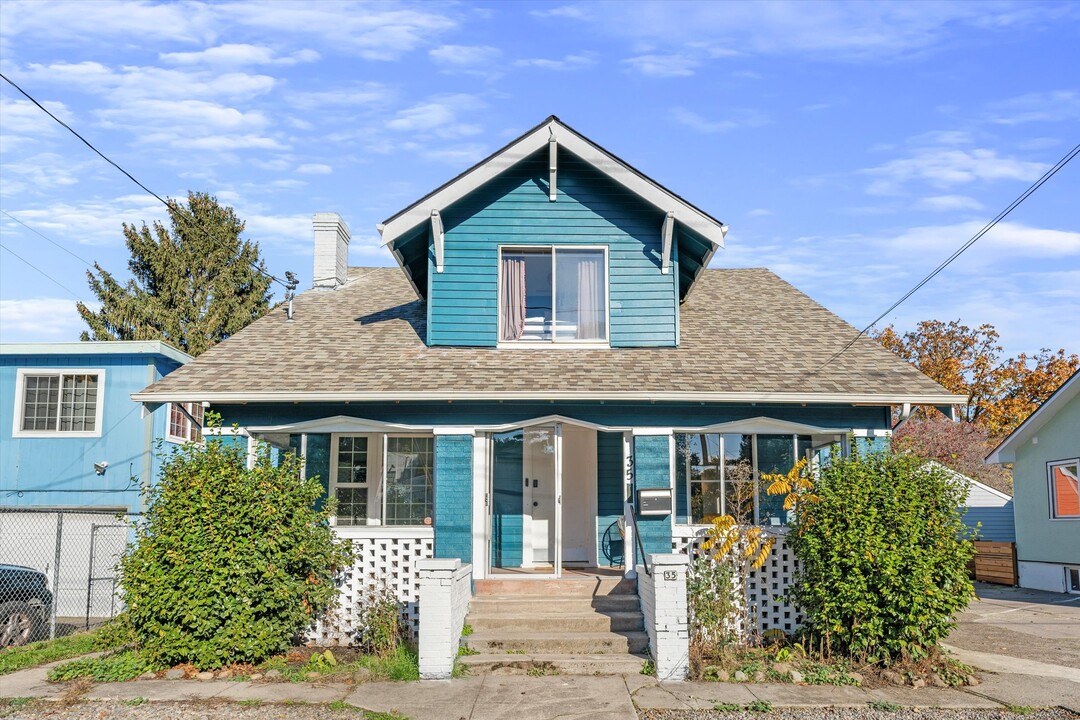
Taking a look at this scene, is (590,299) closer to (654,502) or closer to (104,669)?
(654,502)

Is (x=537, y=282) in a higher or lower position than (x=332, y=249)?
lower

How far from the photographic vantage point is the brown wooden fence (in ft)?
64.6

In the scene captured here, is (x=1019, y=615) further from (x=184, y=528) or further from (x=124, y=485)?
(x=124, y=485)

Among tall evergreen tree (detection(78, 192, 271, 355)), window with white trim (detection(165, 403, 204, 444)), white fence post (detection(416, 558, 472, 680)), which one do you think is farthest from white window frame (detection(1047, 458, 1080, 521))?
tall evergreen tree (detection(78, 192, 271, 355))

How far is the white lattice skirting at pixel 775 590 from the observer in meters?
10.9

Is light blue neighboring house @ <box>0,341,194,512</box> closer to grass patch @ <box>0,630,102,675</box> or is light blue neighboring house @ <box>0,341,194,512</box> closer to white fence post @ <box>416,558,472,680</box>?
grass patch @ <box>0,630,102,675</box>

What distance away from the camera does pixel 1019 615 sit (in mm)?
14180

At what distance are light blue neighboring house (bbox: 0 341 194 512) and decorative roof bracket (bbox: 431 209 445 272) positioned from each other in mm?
7190

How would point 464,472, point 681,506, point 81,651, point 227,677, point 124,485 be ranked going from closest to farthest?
point 227,677
point 81,651
point 464,472
point 681,506
point 124,485

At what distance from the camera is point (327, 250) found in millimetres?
17703

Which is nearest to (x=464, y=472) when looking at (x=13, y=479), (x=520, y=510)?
(x=520, y=510)

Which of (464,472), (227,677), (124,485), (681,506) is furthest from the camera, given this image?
(124,485)

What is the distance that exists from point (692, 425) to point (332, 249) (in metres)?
8.72

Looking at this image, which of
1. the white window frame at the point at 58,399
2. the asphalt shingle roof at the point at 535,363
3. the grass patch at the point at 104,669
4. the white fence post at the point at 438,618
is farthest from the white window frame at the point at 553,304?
the white window frame at the point at 58,399
